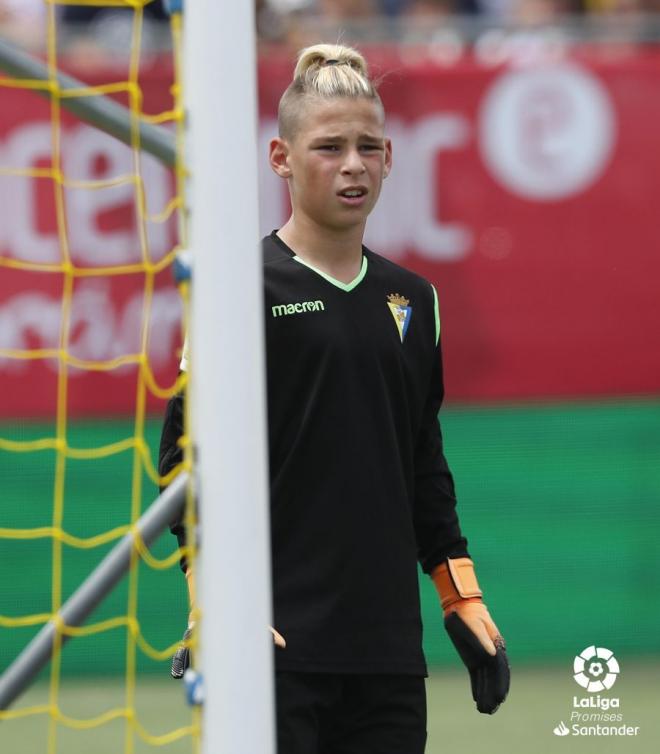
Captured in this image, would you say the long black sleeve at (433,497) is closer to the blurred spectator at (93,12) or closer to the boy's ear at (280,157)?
the boy's ear at (280,157)

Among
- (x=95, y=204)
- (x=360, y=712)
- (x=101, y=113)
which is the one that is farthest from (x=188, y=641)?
(x=95, y=204)

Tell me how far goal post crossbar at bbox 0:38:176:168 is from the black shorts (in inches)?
36.7

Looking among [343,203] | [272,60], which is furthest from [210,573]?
[272,60]

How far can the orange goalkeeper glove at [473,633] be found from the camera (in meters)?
2.89

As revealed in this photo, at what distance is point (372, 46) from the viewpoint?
6.11m

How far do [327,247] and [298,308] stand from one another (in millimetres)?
151

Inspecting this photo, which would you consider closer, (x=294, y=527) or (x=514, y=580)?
(x=294, y=527)

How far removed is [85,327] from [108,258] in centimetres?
28

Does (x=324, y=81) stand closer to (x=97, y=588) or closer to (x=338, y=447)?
(x=338, y=447)

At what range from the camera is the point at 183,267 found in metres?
2.22

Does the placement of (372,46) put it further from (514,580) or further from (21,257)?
(514,580)

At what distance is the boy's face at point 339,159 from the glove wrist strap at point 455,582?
688 millimetres

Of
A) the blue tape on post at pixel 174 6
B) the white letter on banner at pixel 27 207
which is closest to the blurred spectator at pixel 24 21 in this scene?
the white letter on banner at pixel 27 207

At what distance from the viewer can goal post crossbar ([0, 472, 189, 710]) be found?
2227 mm
